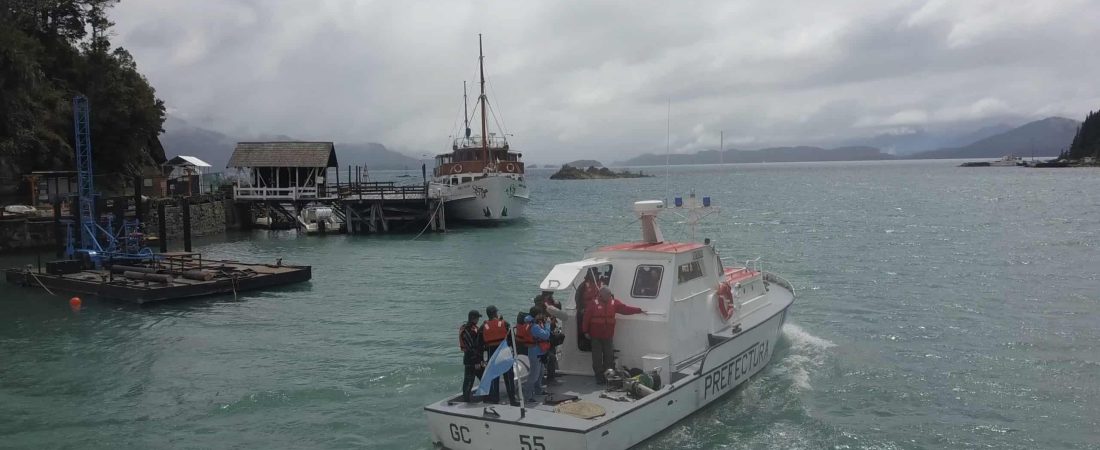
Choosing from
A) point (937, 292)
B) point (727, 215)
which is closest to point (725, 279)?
point (937, 292)

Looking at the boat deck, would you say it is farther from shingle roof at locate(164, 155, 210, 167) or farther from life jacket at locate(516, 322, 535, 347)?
shingle roof at locate(164, 155, 210, 167)

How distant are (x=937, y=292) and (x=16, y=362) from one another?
25184 millimetres

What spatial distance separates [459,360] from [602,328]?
230 inches

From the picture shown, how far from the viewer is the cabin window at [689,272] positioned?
42.9ft

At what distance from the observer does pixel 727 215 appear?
62969 mm

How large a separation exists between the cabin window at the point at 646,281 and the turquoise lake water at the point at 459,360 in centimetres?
213

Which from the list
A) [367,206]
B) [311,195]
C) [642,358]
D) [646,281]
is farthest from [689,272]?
[311,195]

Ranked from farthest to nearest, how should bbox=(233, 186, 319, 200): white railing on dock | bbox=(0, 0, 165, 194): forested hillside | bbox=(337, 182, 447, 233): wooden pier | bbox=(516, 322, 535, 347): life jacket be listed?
bbox=(233, 186, 319, 200): white railing on dock → bbox=(337, 182, 447, 233): wooden pier → bbox=(0, 0, 165, 194): forested hillside → bbox=(516, 322, 535, 347): life jacket

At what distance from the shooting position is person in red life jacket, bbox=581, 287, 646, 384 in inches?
468

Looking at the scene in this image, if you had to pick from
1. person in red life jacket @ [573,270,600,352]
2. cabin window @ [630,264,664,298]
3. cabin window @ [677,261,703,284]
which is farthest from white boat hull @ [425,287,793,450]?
person in red life jacket @ [573,270,600,352]

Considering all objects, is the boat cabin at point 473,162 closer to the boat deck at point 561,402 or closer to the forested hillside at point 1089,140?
the boat deck at point 561,402

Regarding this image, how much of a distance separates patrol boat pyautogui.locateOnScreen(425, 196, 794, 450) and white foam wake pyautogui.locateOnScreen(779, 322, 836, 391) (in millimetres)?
699

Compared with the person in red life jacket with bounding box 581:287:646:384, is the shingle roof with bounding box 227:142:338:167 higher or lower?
higher

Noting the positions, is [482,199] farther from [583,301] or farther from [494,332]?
[494,332]
